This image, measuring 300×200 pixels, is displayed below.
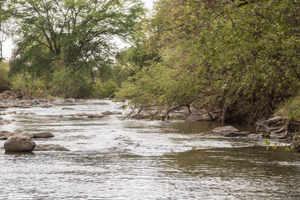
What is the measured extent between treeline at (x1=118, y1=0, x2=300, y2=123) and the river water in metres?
1.98

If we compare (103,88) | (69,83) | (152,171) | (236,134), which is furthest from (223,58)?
(103,88)

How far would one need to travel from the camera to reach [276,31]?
24.7 feet

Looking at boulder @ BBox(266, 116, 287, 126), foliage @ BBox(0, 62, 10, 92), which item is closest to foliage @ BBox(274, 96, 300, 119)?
boulder @ BBox(266, 116, 287, 126)

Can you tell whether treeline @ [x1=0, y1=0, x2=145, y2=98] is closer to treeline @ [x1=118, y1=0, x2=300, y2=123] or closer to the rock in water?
treeline @ [x1=118, y1=0, x2=300, y2=123]

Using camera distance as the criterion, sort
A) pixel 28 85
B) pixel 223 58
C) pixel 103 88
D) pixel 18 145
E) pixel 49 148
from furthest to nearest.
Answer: pixel 103 88 → pixel 28 85 → pixel 49 148 → pixel 18 145 → pixel 223 58

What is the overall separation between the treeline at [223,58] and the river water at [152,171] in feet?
6.51

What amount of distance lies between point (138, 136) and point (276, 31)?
25.4ft

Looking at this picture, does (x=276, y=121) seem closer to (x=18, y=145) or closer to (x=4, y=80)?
(x=18, y=145)

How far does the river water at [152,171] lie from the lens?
6719 mm

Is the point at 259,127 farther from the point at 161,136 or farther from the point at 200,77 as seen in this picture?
the point at 161,136

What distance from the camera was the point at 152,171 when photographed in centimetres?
835

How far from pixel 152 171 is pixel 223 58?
4004 millimetres

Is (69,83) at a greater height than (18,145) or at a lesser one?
greater

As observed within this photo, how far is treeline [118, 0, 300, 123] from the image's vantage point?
7.75 m
